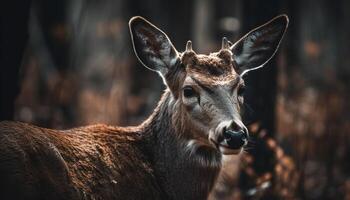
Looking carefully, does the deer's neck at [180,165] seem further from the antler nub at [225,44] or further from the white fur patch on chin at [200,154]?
the antler nub at [225,44]

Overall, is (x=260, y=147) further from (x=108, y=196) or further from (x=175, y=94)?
(x=108, y=196)

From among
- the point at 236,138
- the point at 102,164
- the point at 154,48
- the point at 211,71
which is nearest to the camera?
the point at 236,138

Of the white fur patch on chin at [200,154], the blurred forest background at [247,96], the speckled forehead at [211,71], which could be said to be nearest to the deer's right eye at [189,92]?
the speckled forehead at [211,71]

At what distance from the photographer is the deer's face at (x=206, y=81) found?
7.34 m

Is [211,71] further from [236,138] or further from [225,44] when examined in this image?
[236,138]

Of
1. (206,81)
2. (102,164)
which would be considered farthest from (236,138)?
(102,164)

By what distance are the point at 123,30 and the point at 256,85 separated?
16.0m

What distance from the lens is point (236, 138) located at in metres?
7.00

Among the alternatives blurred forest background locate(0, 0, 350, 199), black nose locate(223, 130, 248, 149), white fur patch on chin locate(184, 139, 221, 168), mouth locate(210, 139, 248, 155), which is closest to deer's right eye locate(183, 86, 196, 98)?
white fur patch on chin locate(184, 139, 221, 168)

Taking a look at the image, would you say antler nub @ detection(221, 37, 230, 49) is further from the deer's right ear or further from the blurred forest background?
the blurred forest background

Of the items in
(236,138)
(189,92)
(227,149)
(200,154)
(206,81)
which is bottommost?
(200,154)

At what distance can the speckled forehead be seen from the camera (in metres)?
7.71

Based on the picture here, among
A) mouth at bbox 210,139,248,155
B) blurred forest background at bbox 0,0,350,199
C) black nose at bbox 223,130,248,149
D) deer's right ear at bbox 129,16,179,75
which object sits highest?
deer's right ear at bbox 129,16,179,75

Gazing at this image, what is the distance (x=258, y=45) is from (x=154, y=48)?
1193 millimetres
